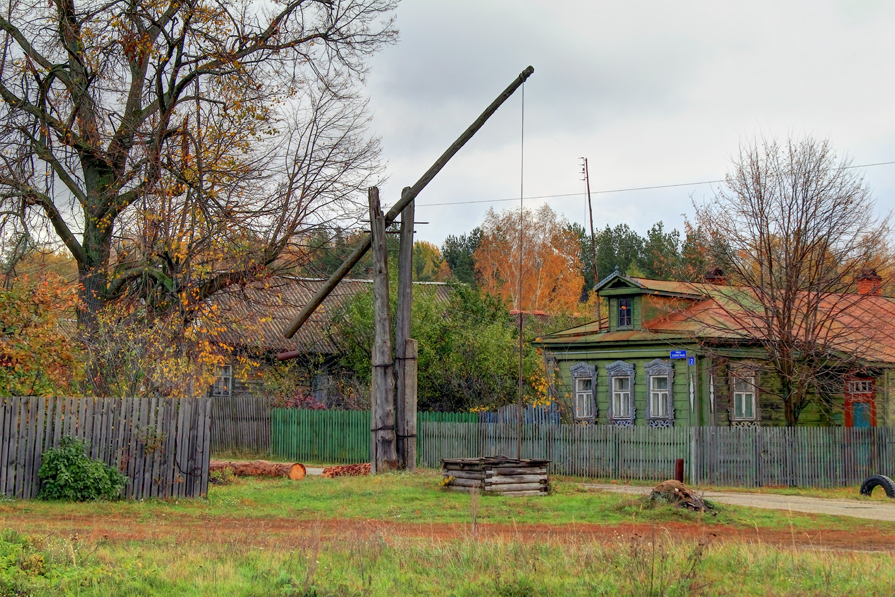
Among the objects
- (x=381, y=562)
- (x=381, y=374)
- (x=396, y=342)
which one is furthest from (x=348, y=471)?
(x=381, y=562)

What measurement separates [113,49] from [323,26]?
581cm

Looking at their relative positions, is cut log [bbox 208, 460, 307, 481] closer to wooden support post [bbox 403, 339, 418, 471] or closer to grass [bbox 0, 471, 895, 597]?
wooden support post [bbox 403, 339, 418, 471]

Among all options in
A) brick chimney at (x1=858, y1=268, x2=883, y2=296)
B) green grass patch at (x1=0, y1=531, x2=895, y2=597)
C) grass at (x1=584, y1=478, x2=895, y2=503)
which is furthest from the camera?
brick chimney at (x1=858, y1=268, x2=883, y2=296)

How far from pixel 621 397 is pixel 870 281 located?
9.72m

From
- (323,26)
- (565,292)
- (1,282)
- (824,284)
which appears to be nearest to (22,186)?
(1,282)

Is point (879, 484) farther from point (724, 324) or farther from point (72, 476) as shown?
point (72, 476)

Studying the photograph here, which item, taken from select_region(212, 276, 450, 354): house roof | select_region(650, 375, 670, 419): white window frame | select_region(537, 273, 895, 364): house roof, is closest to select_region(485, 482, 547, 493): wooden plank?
select_region(212, 276, 450, 354): house roof

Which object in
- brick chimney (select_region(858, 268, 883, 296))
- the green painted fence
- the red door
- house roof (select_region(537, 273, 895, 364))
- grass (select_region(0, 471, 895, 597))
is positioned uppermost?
brick chimney (select_region(858, 268, 883, 296))

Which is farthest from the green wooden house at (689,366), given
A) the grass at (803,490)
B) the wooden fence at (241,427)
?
the wooden fence at (241,427)

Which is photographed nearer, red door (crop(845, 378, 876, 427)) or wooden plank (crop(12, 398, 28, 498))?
wooden plank (crop(12, 398, 28, 498))

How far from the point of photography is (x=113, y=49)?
2302cm

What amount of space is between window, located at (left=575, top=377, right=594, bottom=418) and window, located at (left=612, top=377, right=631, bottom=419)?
2.74ft

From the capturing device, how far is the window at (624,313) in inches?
1179

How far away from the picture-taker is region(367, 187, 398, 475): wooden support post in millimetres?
20594
